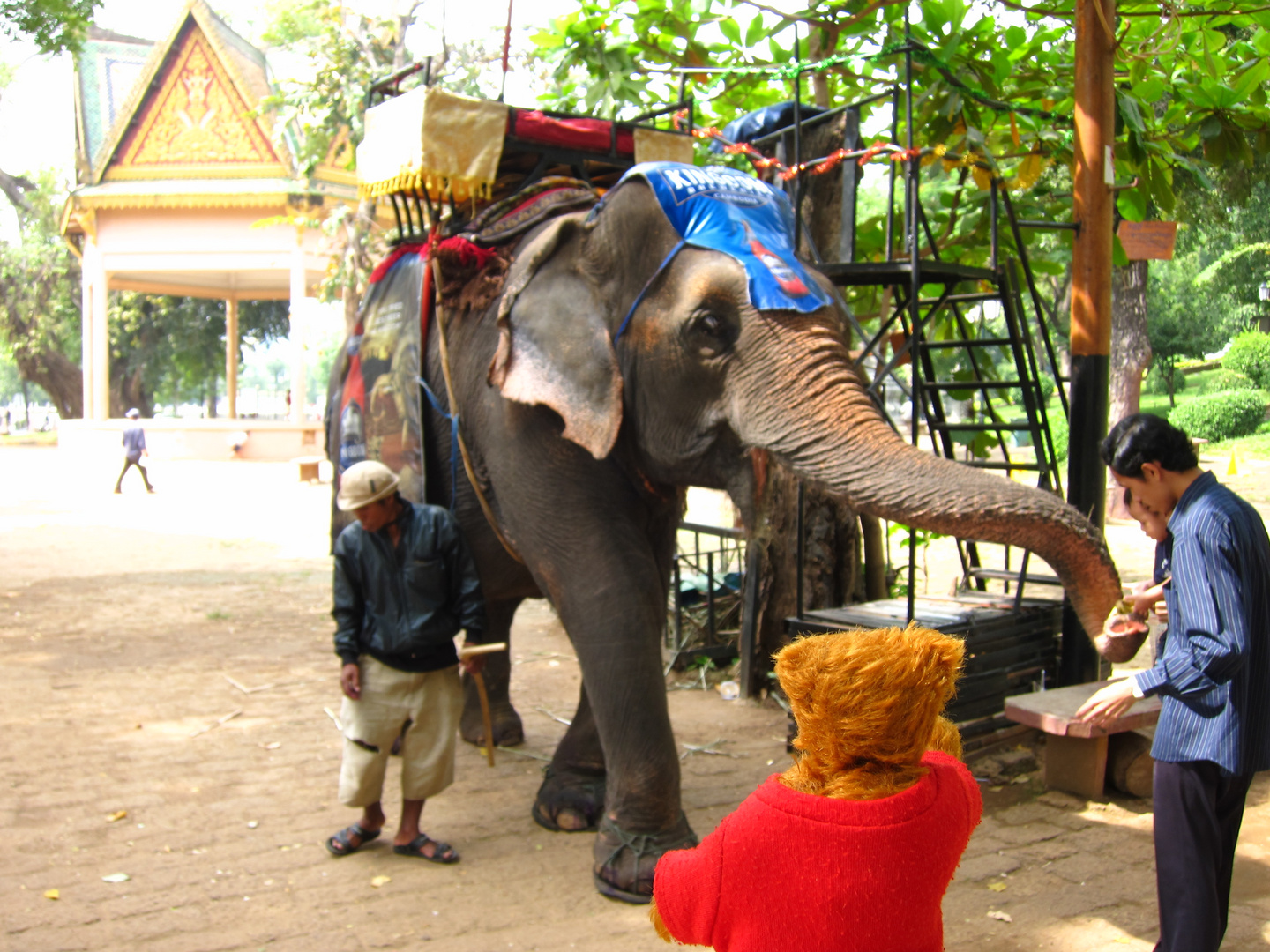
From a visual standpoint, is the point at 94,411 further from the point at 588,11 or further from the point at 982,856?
the point at 982,856

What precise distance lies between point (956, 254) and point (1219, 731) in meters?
4.93

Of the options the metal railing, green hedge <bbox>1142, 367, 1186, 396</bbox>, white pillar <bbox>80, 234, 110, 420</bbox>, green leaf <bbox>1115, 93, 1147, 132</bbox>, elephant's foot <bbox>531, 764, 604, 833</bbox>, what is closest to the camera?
elephant's foot <bbox>531, 764, 604, 833</bbox>

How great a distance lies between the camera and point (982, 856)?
4164mm

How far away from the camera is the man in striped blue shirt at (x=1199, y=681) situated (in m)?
2.76

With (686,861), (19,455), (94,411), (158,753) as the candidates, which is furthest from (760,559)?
(19,455)

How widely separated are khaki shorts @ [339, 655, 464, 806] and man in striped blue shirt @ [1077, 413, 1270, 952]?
7.60 feet

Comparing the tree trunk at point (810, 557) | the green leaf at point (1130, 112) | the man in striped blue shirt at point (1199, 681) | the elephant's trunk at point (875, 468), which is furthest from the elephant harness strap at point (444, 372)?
the green leaf at point (1130, 112)

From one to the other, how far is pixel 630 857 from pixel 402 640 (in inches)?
→ 43.2

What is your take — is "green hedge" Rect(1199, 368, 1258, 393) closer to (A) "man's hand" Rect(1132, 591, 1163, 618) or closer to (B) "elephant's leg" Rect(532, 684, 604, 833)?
(B) "elephant's leg" Rect(532, 684, 604, 833)

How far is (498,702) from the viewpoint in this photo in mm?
5695

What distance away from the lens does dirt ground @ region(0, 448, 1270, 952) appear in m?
3.61

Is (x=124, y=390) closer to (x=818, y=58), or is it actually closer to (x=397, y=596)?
(x=818, y=58)

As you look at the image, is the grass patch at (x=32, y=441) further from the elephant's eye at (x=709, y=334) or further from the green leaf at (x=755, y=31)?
the elephant's eye at (x=709, y=334)

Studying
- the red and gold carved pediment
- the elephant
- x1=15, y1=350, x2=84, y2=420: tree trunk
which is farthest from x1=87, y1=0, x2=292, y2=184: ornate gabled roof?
the elephant
